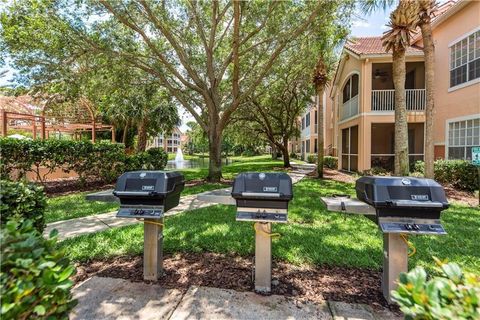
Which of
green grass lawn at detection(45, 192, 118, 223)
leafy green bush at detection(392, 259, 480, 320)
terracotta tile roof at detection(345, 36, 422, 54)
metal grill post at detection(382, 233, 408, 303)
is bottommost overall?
green grass lawn at detection(45, 192, 118, 223)

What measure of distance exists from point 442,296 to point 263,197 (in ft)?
5.26

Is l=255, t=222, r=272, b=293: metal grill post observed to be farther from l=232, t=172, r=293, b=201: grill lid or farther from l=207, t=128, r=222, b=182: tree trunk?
l=207, t=128, r=222, b=182: tree trunk

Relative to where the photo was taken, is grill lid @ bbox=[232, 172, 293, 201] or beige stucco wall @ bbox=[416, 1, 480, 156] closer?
grill lid @ bbox=[232, 172, 293, 201]

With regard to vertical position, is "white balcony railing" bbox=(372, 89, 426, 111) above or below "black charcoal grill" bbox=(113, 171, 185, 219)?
above

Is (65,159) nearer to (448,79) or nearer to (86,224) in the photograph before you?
(86,224)

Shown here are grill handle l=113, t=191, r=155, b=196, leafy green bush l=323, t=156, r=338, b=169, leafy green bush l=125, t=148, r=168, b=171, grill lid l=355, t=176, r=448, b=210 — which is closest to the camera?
grill lid l=355, t=176, r=448, b=210

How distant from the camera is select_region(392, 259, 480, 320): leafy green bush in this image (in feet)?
4.28

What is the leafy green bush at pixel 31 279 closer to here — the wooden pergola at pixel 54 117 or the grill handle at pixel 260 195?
the grill handle at pixel 260 195

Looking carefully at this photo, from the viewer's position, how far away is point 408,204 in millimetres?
2424

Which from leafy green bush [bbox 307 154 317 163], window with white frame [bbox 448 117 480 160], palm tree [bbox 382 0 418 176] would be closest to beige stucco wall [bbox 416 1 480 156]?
window with white frame [bbox 448 117 480 160]

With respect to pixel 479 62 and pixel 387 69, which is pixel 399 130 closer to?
pixel 479 62

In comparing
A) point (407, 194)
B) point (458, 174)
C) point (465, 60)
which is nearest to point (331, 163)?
point (458, 174)

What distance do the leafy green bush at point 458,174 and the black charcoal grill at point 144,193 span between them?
36.0 ft

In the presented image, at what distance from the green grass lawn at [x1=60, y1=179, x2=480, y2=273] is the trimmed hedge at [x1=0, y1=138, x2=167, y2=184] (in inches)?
213
